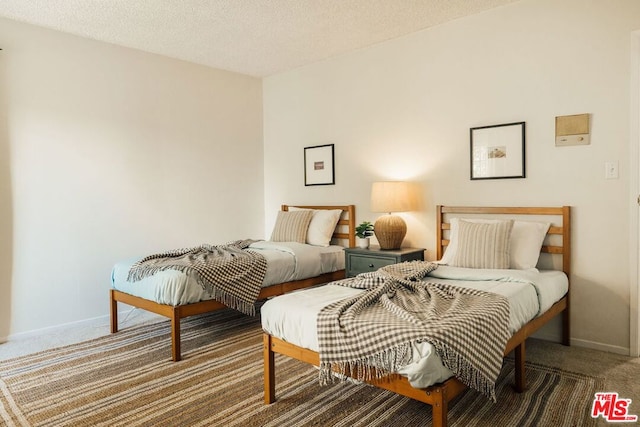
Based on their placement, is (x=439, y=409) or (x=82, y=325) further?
(x=82, y=325)

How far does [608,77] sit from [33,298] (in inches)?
185

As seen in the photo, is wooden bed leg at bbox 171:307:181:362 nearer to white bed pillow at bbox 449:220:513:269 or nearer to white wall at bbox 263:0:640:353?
white bed pillow at bbox 449:220:513:269

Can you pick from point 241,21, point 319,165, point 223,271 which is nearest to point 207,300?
point 223,271

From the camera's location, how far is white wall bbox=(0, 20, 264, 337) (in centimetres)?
364

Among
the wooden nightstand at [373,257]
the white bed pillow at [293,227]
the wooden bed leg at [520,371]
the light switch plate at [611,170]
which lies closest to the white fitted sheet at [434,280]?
the wooden bed leg at [520,371]

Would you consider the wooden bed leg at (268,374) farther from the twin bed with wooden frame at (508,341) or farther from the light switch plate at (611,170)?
the light switch plate at (611,170)

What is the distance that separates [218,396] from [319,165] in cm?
290

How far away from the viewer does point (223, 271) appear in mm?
3324

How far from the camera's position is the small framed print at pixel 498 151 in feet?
11.1

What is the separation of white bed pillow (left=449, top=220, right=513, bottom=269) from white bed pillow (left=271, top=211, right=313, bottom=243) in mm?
1699

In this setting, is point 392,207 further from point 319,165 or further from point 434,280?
point 319,165

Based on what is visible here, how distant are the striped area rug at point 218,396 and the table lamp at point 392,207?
1.39 metres

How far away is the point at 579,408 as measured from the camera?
2234 mm

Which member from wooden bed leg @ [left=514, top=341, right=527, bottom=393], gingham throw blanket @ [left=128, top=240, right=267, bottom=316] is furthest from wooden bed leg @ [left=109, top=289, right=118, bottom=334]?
wooden bed leg @ [left=514, top=341, right=527, bottom=393]
